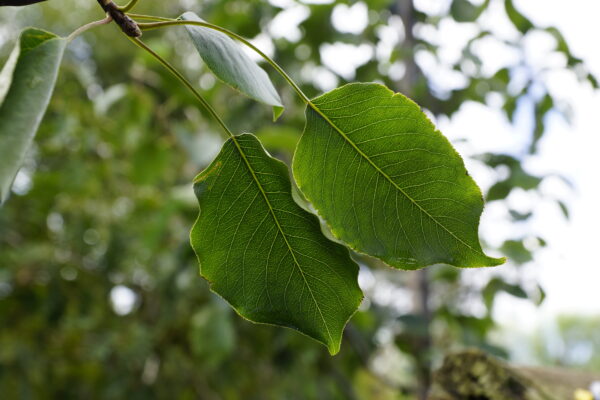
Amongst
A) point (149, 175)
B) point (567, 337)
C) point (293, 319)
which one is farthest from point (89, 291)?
point (567, 337)

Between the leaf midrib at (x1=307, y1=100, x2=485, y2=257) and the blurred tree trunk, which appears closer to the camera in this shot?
the leaf midrib at (x1=307, y1=100, x2=485, y2=257)

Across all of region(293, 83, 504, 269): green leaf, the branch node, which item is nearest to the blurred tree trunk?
region(293, 83, 504, 269): green leaf

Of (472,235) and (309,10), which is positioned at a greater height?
(472,235)

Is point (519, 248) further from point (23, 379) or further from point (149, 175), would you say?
point (23, 379)

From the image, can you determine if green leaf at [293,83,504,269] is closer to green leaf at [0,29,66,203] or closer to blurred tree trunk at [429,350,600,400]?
green leaf at [0,29,66,203]

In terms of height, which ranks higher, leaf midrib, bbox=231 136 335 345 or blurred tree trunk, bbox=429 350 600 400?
leaf midrib, bbox=231 136 335 345

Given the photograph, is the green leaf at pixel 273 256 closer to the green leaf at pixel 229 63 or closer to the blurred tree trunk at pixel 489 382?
the green leaf at pixel 229 63

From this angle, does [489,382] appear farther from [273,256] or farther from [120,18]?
[120,18]
